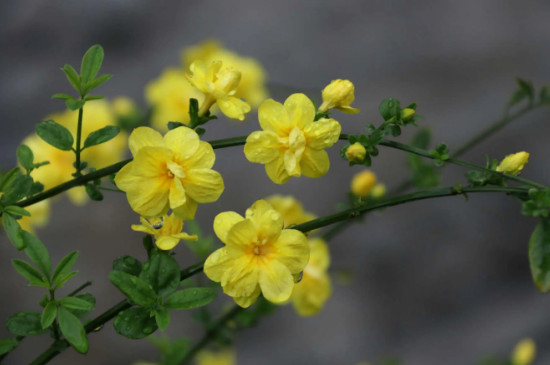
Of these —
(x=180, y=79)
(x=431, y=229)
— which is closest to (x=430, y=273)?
(x=431, y=229)

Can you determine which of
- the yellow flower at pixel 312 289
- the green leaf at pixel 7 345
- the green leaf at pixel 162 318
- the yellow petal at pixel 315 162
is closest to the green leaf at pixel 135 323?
the green leaf at pixel 162 318

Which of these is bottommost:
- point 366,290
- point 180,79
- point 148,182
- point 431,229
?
point 366,290

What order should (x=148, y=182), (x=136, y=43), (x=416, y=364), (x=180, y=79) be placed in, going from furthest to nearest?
(x=136, y=43) < (x=416, y=364) < (x=180, y=79) < (x=148, y=182)

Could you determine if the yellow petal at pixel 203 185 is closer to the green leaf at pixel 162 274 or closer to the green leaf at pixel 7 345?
the green leaf at pixel 162 274

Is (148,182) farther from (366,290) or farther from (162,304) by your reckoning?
(366,290)

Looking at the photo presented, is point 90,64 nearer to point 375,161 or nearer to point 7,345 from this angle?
point 7,345

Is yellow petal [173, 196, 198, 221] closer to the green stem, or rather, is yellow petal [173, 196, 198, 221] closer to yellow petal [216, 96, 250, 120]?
yellow petal [216, 96, 250, 120]
